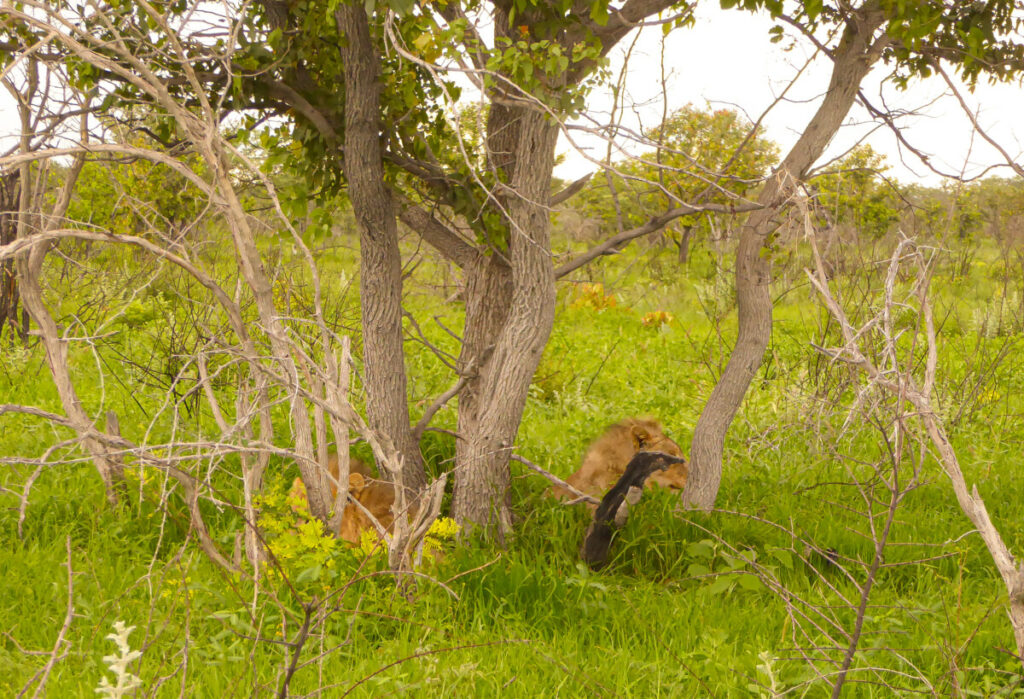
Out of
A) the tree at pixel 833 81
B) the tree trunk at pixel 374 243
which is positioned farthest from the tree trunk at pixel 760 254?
the tree trunk at pixel 374 243

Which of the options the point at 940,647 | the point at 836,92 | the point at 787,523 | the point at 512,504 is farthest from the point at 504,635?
the point at 836,92

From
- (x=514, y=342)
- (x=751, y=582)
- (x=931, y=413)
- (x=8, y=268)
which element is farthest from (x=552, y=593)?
(x=8, y=268)

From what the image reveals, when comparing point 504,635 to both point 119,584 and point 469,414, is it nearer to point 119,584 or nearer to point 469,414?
point 469,414

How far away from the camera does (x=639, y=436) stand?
172 inches

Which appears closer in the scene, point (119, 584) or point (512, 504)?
point (119, 584)

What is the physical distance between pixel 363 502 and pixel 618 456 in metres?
1.37

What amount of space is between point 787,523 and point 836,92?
2.08m

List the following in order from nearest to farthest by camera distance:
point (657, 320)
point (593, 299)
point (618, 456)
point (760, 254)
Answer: point (760, 254) < point (618, 456) < point (657, 320) < point (593, 299)

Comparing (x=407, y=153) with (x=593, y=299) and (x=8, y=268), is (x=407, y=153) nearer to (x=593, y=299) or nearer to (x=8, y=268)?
(x=8, y=268)

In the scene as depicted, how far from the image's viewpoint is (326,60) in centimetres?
370

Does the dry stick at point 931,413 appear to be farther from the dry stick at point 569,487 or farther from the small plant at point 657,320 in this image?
the small plant at point 657,320

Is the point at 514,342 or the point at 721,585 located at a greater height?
the point at 514,342

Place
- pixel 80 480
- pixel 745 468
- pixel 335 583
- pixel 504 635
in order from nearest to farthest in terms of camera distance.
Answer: pixel 504 635 → pixel 335 583 → pixel 80 480 → pixel 745 468

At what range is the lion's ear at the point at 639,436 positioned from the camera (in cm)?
437
